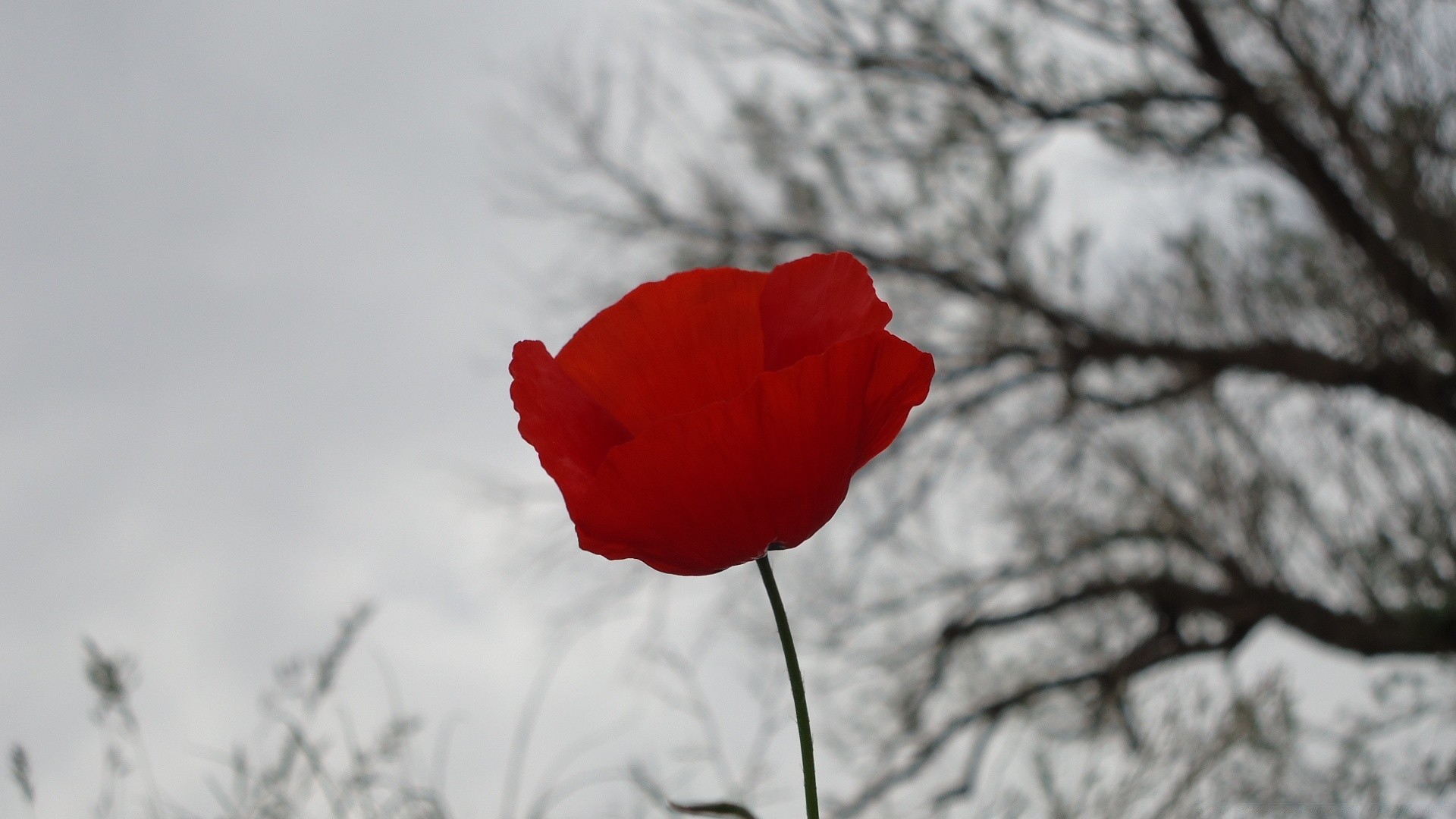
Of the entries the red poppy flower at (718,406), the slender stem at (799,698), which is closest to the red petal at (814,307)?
the red poppy flower at (718,406)

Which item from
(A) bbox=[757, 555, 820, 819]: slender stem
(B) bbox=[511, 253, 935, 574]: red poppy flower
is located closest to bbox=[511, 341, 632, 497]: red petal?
(B) bbox=[511, 253, 935, 574]: red poppy flower

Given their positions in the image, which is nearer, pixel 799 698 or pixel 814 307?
pixel 799 698

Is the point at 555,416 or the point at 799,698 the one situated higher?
the point at 555,416

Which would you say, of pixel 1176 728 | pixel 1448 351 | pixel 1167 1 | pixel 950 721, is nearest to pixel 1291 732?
pixel 1176 728

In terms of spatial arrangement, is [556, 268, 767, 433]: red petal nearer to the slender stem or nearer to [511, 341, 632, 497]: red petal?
[511, 341, 632, 497]: red petal

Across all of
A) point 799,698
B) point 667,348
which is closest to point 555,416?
point 667,348

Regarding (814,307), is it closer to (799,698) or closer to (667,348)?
(667,348)
